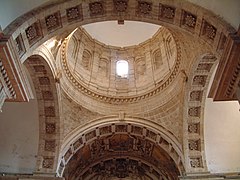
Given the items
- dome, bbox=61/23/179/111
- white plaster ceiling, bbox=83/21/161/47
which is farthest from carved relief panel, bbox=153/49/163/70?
white plaster ceiling, bbox=83/21/161/47

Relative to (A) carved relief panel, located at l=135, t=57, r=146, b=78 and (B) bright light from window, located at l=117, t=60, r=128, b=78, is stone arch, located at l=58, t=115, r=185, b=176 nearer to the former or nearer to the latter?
(A) carved relief panel, located at l=135, t=57, r=146, b=78

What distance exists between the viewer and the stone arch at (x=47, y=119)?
1370cm

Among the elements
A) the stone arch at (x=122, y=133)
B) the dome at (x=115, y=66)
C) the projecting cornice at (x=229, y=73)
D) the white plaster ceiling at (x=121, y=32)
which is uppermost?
the white plaster ceiling at (x=121, y=32)

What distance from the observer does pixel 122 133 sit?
15.9 metres

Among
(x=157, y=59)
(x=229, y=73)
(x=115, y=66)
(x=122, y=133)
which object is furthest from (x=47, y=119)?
(x=229, y=73)

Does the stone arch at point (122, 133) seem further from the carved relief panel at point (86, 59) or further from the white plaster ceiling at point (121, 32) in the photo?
the white plaster ceiling at point (121, 32)

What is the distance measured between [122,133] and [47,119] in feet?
10.9

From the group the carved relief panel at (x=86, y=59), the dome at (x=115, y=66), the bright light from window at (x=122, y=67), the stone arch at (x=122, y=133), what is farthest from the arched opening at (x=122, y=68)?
the stone arch at (x=122, y=133)

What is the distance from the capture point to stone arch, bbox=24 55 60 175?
13703 millimetres

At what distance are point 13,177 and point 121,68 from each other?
7.12 metres

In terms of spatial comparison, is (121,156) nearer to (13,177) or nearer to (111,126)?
(111,126)

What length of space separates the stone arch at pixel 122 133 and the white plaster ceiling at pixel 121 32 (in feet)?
16.3

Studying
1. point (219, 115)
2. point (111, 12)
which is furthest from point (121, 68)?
point (111, 12)

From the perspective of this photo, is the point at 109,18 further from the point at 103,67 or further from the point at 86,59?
the point at 103,67
